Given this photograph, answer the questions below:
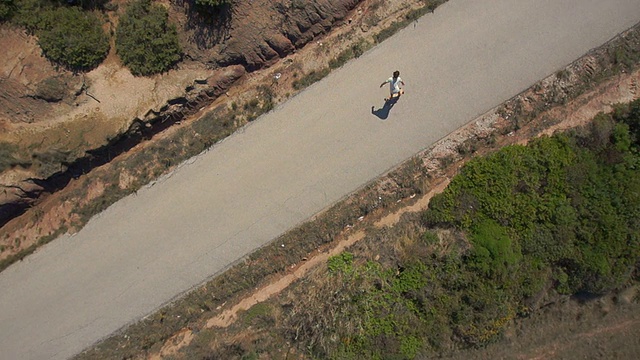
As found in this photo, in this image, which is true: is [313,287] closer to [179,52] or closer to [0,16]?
[179,52]

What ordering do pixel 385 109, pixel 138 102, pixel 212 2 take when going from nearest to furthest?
pixel 212 2, pixel 385 109, pixel 138 102

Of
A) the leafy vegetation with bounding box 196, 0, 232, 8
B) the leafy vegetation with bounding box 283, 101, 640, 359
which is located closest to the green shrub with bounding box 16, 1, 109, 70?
the leafy vegetation with bounding box 196, 0, 232, 8

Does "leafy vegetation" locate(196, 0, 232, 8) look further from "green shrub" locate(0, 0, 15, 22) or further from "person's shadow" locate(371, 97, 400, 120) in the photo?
"green shrub" locate(0, 0, 15, 22)

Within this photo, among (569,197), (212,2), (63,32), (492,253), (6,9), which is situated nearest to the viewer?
(492,253)

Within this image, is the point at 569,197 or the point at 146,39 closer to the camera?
the point at 569,197

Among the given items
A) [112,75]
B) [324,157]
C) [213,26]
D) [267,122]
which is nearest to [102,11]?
[112,75]

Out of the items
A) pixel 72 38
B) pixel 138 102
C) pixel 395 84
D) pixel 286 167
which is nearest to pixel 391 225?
pixel 286 167

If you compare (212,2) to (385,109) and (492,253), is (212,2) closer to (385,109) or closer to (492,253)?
(385,109)

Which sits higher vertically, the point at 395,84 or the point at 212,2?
the point at 212,2
